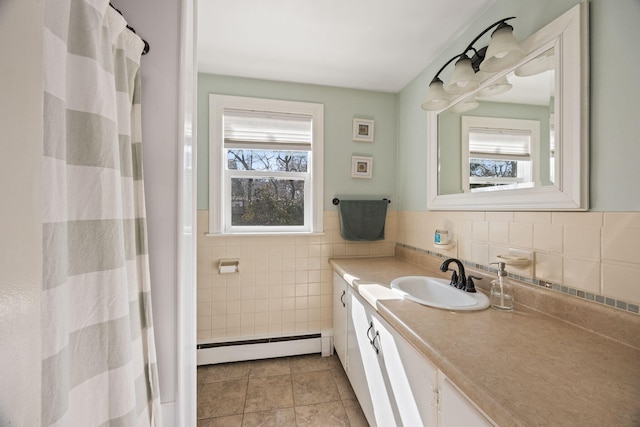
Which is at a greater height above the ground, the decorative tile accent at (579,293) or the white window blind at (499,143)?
the white window blind at (499,143)

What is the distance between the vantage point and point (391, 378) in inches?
42.4

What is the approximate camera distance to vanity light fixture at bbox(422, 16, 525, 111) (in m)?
1.05

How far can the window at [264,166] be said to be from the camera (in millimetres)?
2000

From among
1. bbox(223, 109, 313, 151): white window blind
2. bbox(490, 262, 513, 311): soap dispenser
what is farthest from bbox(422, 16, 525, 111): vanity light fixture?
bbox(223, 109, 313, 151): white window blind

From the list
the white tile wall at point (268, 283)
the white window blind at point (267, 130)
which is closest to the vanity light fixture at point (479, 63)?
the white window blind at point (267, 130)

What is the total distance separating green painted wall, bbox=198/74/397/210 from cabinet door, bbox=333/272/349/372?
2.15 ft

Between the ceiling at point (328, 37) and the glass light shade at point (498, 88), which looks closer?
the glass light shade at point (498, 88)

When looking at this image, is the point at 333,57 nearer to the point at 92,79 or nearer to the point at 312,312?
the point at 92,79

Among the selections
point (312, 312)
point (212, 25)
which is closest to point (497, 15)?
point (212, 25)

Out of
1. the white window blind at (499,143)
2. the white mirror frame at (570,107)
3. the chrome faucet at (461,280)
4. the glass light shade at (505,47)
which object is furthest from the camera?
the chrome faucet at (461,280)

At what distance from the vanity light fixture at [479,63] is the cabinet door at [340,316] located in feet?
4.29

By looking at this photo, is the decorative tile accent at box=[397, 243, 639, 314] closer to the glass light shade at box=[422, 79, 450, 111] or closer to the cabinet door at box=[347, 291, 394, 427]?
the cabinet door at box=[347, 291, 394, 427]

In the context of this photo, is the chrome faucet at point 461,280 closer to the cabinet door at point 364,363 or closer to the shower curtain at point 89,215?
the cabinet door at point 364,363

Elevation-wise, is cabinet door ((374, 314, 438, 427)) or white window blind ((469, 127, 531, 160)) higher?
white window blind ((469, 127, 531, 160))
